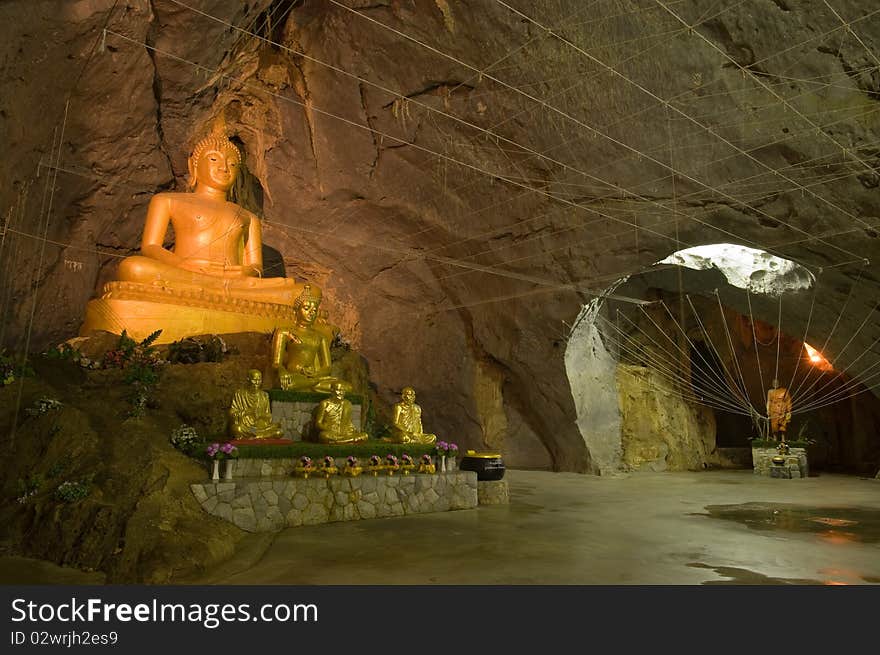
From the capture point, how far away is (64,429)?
193 inches

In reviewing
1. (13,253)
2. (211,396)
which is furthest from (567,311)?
(13,253)

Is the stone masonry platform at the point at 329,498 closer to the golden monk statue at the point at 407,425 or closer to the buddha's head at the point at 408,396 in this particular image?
the golden monk statue at the point at 407,425

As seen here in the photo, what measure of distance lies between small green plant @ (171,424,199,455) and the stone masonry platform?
0.69 metres

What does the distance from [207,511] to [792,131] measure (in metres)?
7.33

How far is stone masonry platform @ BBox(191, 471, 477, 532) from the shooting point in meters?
4.88

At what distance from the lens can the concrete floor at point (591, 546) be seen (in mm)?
3508

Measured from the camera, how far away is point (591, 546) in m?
4.34

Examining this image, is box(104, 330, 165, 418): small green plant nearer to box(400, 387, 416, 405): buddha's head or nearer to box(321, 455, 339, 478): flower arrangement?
box(321, 455, 339, 478): flower arrangement

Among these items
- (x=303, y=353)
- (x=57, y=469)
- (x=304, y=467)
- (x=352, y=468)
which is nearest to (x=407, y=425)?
(x=352, y=468)

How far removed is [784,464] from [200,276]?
9.97 meters

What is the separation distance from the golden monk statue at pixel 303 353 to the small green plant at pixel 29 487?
2.86 metres

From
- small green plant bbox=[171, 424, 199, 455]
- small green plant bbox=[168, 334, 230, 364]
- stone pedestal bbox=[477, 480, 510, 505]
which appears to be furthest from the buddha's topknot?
stone pedestal bbox=[477, 480, 510, 505]

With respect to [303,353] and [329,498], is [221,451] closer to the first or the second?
[329,498]

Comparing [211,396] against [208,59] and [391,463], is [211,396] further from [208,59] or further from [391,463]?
[208,59]
